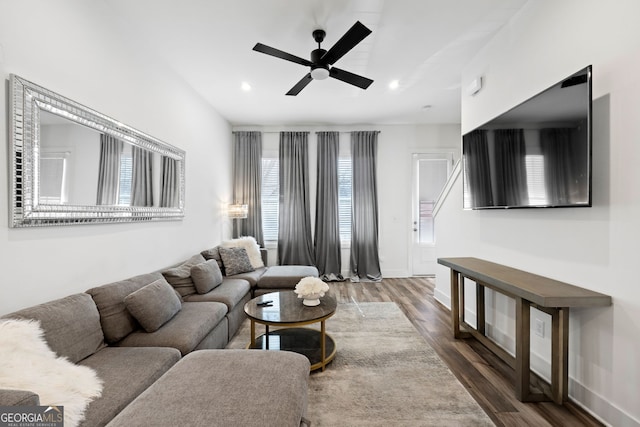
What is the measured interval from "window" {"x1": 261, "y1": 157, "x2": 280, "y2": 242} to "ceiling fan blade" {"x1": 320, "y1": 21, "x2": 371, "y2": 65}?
10.4 ft

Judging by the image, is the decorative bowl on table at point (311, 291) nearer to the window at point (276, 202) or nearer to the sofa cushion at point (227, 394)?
the sofa cushion at point (227, 394)

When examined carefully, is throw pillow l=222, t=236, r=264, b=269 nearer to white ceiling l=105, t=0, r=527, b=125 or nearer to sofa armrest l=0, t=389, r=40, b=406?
white ceiling l=105, t=0, r=527, b=125

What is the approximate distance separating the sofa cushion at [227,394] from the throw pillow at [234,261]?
2.30 m

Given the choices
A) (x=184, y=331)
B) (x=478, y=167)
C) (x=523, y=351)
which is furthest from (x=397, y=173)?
(x=184, y=331)

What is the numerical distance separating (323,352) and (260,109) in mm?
3722

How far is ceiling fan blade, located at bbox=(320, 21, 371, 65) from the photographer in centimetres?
197

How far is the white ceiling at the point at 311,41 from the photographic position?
2.28m

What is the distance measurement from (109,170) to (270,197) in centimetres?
323

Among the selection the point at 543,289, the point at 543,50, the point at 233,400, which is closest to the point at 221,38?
the point at 543,50

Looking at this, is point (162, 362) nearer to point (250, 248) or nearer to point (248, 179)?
point (250, 248)

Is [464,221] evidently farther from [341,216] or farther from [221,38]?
[221,38]

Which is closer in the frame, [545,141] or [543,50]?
[545,141]

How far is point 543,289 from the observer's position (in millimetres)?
1800

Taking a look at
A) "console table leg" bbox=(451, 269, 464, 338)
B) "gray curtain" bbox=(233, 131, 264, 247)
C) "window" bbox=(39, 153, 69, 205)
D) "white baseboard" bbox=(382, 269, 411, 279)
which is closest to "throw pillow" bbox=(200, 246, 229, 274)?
"gray curtain" bbox=(233, 131, 264, 247)
